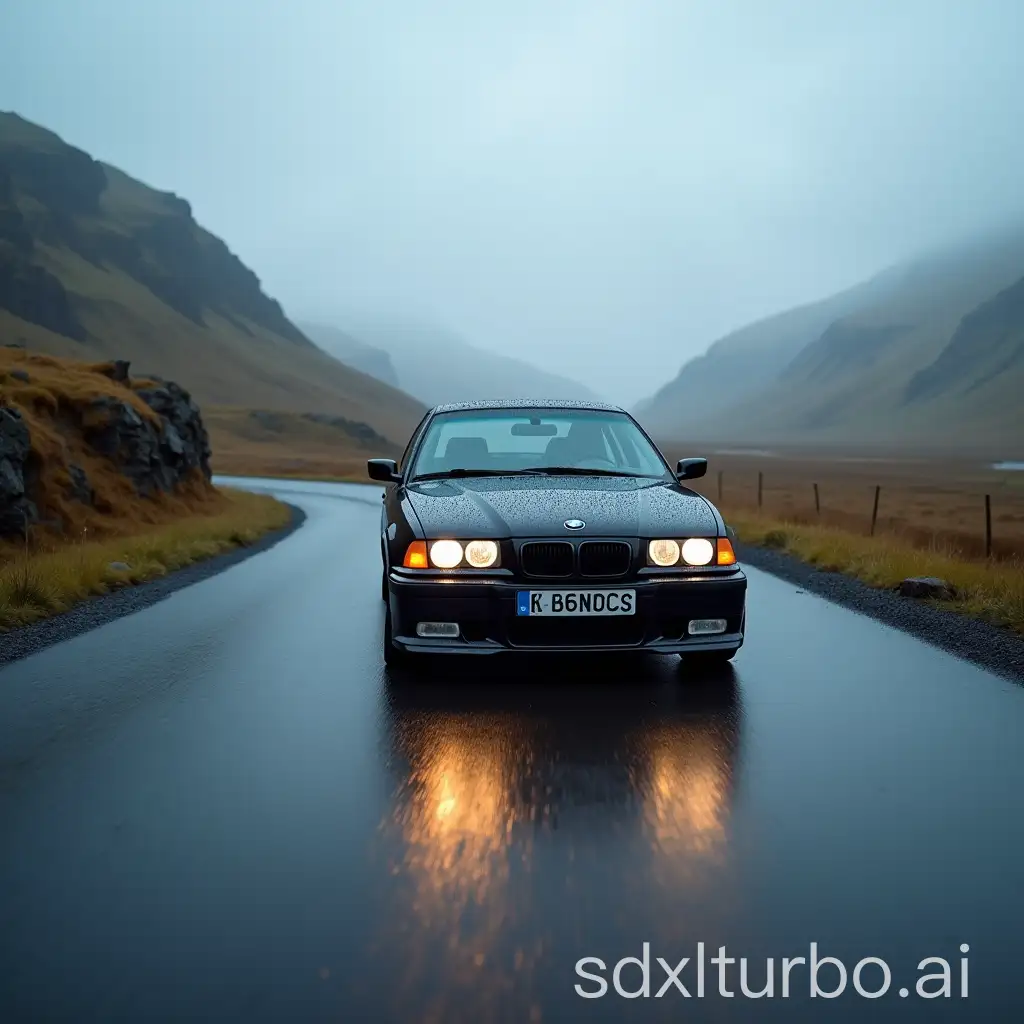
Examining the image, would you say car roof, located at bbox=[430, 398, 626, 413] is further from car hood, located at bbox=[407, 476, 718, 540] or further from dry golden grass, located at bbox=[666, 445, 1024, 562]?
dry golden grass, located at bbox=[666, 445, 1024, 562]

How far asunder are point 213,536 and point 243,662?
10206 mm

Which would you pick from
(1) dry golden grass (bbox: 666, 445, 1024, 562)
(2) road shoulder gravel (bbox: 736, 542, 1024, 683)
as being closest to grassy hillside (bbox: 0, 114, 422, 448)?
(1) dry golden grass (bbox: 666, 445, 1024, 562)

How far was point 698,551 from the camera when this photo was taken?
597cm

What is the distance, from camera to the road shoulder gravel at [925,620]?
23.7ft

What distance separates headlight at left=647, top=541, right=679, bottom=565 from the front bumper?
0.12 metres

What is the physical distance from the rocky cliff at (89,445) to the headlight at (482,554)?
406 inches

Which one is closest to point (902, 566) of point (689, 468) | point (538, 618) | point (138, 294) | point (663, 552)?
point (689, 468)

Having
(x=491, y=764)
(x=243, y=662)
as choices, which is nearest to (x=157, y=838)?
(x=491, y=764)

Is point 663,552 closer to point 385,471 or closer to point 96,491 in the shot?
point 385,471

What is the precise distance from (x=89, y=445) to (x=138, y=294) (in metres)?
150

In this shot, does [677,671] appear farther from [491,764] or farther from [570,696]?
[491,764]

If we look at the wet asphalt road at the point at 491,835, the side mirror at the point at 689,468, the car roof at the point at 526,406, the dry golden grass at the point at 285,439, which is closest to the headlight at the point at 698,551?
the wet asphalt road at the point at 491,835

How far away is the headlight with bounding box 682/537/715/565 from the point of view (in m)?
5.95

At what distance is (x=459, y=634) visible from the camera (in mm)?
5812
